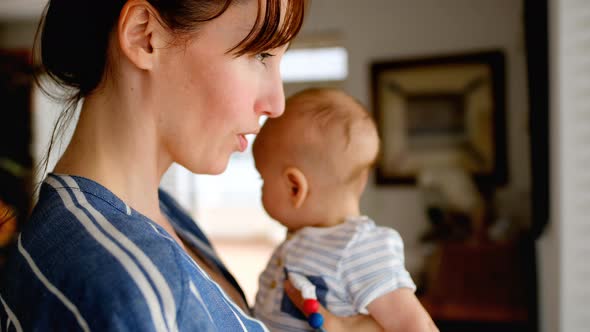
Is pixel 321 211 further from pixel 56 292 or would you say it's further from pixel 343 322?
pixel 56 292

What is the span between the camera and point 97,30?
0.72m

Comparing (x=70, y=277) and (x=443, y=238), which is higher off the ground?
(x=70, y=277)

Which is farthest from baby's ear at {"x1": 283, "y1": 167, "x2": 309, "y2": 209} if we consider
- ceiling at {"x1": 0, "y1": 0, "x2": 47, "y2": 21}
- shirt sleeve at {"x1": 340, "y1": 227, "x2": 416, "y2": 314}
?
ceiling at {"x1": 0, "y1": 0, "x2": 47, "y2": 21}

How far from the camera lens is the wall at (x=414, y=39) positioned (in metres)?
3.54

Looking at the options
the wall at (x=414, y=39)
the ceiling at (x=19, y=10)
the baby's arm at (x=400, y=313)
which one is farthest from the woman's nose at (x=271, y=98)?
the ceiling at (x=19, y=10)

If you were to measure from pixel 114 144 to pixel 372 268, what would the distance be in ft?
1.65

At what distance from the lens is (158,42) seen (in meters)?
0.68

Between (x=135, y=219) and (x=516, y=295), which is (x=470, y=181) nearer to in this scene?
(x=516, y=295)

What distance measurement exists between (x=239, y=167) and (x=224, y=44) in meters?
7.11

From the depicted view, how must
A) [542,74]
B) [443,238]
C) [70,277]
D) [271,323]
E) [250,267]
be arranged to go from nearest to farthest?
1. [70,277]
2. [271,323]
3. [542,74]
4. [443,238]
5. [250,267]

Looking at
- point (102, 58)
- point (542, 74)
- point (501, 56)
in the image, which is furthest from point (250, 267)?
point (102, 58)

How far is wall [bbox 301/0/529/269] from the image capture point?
354 cm

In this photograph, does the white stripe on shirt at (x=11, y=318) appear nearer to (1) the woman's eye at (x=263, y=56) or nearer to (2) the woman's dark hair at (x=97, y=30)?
(2) the woman's dark hair at (x=97, y=30)

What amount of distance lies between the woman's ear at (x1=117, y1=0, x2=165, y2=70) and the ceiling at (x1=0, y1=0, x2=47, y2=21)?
4530 mm
